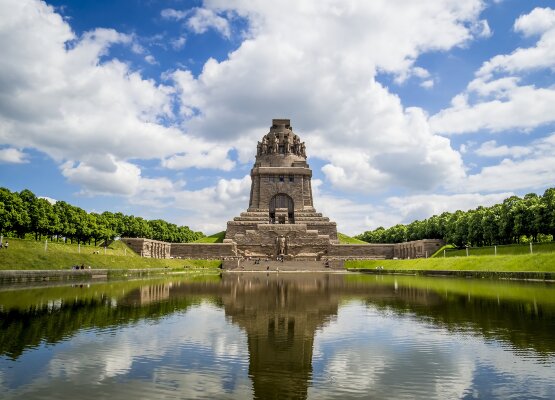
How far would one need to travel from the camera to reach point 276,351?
31.8 ft

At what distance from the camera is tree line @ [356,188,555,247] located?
172 feet

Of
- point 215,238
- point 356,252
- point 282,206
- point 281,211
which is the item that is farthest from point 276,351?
point 215,238

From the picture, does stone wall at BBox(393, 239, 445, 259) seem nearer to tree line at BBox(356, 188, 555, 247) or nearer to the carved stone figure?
tree line at BBox(356, 188, 555, 247)

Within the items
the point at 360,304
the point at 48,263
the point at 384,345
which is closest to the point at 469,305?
the point at 360,304

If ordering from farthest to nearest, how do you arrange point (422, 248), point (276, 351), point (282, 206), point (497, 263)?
1. point (282, 206)
2. point (422, 248)
3. point (497, 263)
4. point (276, 351)

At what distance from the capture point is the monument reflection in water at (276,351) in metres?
7.23

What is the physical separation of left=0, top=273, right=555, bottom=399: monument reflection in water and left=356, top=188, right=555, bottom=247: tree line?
40.6 metres

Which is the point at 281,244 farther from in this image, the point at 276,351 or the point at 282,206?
the point at 276,351

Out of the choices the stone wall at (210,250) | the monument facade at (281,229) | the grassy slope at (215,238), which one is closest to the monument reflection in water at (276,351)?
the monument facade at (281,229)

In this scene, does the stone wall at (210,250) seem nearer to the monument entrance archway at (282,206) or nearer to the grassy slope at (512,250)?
the monument entrance archway at (282,206)

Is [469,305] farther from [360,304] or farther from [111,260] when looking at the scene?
[111,260]

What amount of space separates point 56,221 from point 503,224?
56.0 metres

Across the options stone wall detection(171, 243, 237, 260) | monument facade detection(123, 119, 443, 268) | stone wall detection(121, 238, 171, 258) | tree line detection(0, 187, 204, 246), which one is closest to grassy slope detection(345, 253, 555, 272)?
monument facade detection(123, 119, 443, 268)

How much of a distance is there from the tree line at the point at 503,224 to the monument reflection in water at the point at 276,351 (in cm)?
4065
